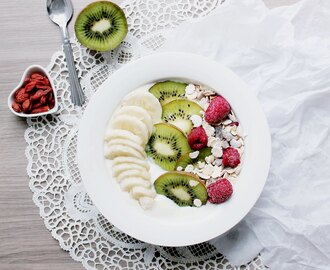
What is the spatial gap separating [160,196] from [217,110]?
0.81ft

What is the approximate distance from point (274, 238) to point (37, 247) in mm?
608

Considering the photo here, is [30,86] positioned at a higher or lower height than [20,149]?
higher

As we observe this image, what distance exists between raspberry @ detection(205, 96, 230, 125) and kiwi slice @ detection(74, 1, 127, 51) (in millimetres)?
316

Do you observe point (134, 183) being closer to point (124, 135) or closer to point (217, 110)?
point (124, 135)

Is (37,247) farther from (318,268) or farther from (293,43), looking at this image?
(293,43)

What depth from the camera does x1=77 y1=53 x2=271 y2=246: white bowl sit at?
134 centimetres

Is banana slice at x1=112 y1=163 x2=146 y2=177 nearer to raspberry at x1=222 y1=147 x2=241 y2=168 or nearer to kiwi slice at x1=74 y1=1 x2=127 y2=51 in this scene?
raspberry at x1=222 y1=147 x2=241 y2=168

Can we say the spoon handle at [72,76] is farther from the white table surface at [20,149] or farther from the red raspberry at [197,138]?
the red raspberry at [197,138]

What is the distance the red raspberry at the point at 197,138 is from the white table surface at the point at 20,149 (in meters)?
0.41

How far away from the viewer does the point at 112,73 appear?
152 centimetres

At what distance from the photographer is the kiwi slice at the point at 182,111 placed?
54.4 inches

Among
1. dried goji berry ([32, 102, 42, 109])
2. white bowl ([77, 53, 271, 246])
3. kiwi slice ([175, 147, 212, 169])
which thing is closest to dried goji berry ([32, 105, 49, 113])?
dried goji berry ([32, 102, 42, 109])

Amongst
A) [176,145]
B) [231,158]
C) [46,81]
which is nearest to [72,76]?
[46,81]

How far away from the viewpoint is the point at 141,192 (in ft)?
4.41
